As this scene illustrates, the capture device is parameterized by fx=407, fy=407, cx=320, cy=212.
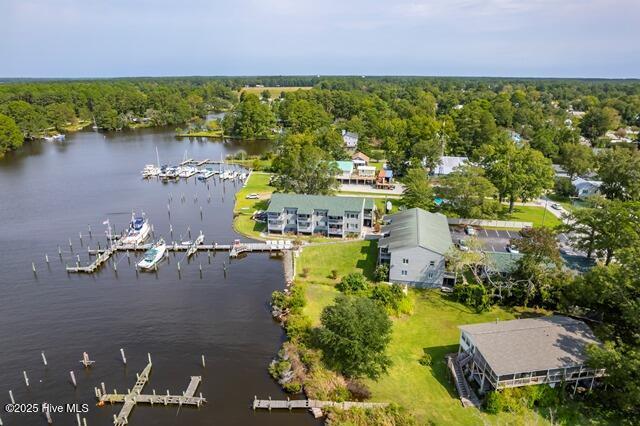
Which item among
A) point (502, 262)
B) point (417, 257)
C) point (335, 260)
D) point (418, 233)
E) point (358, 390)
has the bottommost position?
point (358, 390)

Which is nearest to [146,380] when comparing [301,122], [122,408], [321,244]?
[122,408]

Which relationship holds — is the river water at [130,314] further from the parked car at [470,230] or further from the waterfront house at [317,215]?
the parked car at [470,230]

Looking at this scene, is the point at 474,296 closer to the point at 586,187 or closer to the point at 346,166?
the point at 586,187

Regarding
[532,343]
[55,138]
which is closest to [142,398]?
[532,343]

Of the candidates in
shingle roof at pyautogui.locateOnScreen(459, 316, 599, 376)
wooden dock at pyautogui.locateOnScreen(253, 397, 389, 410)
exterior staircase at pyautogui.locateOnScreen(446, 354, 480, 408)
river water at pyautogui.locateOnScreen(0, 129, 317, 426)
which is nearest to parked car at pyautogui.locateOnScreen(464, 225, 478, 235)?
shingle roof at pyautogui.locateOnScreen(459, 316, 599, 376)

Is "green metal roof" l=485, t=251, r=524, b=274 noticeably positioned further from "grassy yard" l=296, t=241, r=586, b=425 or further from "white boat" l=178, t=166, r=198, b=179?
"white boat" l=178, t=166, r=198, b=179

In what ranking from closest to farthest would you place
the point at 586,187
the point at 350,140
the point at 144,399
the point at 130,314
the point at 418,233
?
the point at 144,399, the point at 130,314, the point at 418,233, the point at 586,187, the point at 350,140

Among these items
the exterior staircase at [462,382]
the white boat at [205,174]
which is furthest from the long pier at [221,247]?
the white boat at [205,174]
